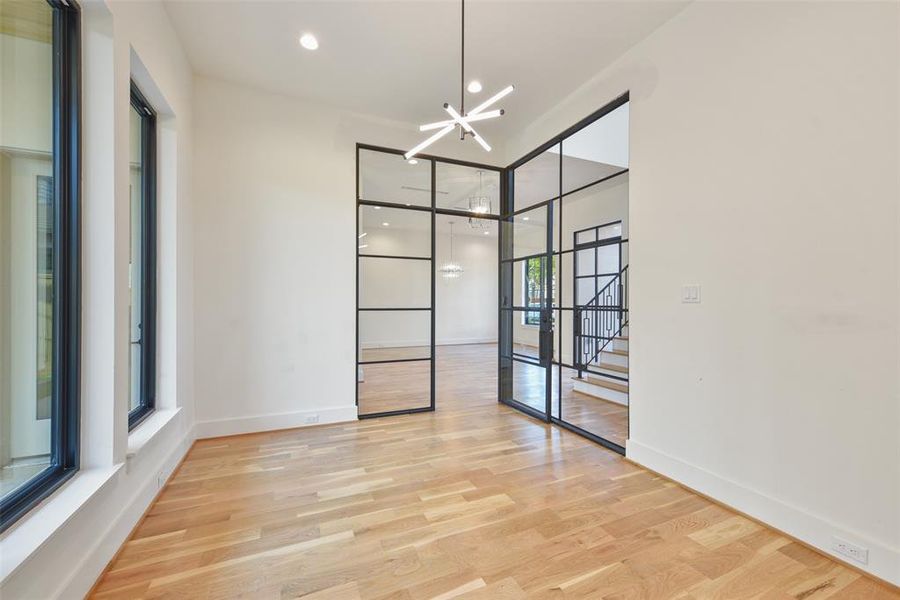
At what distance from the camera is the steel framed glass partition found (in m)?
4.18

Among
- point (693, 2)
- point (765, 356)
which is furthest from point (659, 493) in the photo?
point (693, 2)

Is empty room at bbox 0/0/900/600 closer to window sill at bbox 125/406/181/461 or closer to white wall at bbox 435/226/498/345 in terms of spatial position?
window sill at bbox 125/406/181/461

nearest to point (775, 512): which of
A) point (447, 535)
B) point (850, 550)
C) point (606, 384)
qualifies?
point (850, 550)

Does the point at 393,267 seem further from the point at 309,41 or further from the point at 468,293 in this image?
the point at 468,293

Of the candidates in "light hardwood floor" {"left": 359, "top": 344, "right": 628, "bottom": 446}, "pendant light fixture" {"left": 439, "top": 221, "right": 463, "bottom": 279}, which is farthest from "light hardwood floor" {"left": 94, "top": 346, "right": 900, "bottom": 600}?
"pendant light fixture" {"left": 439, "top": 221, "right": 463, "bottom": 279}

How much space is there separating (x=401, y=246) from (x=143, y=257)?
2372 millimetres

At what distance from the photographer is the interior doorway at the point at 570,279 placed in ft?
11.6

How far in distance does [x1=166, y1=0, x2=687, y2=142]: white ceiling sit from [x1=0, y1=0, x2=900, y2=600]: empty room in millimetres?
29

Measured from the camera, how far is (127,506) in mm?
2025

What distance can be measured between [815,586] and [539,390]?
3.09m

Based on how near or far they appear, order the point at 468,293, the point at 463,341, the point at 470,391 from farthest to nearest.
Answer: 1. the point at 468,293
2. the point at 463,341
3. the point at 470,391

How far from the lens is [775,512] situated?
84.8 inches

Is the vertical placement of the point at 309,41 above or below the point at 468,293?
above

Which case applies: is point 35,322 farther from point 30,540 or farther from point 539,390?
point 539,390
